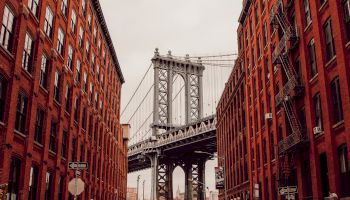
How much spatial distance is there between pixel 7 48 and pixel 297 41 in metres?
18.8

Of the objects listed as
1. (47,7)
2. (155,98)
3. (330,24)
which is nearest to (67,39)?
(47,7)

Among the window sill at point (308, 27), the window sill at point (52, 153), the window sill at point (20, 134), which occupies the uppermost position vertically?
the window sill at point (308, 27)

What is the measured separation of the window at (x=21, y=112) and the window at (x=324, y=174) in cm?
1803

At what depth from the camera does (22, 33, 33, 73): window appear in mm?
24922

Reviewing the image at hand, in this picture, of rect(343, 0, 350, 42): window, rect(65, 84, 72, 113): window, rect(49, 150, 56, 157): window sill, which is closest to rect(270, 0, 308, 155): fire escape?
rect(343, 0, 350, 42): window

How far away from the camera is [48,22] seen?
29500 millimetres

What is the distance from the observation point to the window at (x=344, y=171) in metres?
21.9

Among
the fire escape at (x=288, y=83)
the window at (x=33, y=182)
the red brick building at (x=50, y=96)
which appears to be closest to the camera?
the red brick building at (x=50, y=96)

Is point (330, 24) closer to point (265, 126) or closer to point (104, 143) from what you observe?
point (265, 126)

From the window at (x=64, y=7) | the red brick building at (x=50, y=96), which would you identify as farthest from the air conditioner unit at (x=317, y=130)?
the window at (x=64, y=7)

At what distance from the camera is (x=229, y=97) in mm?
59875

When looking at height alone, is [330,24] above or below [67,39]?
below

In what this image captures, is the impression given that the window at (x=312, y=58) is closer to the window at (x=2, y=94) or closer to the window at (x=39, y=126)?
the window at (x=39, y=126)

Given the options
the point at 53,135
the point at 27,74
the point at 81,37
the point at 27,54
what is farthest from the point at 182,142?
the point at 27,74
